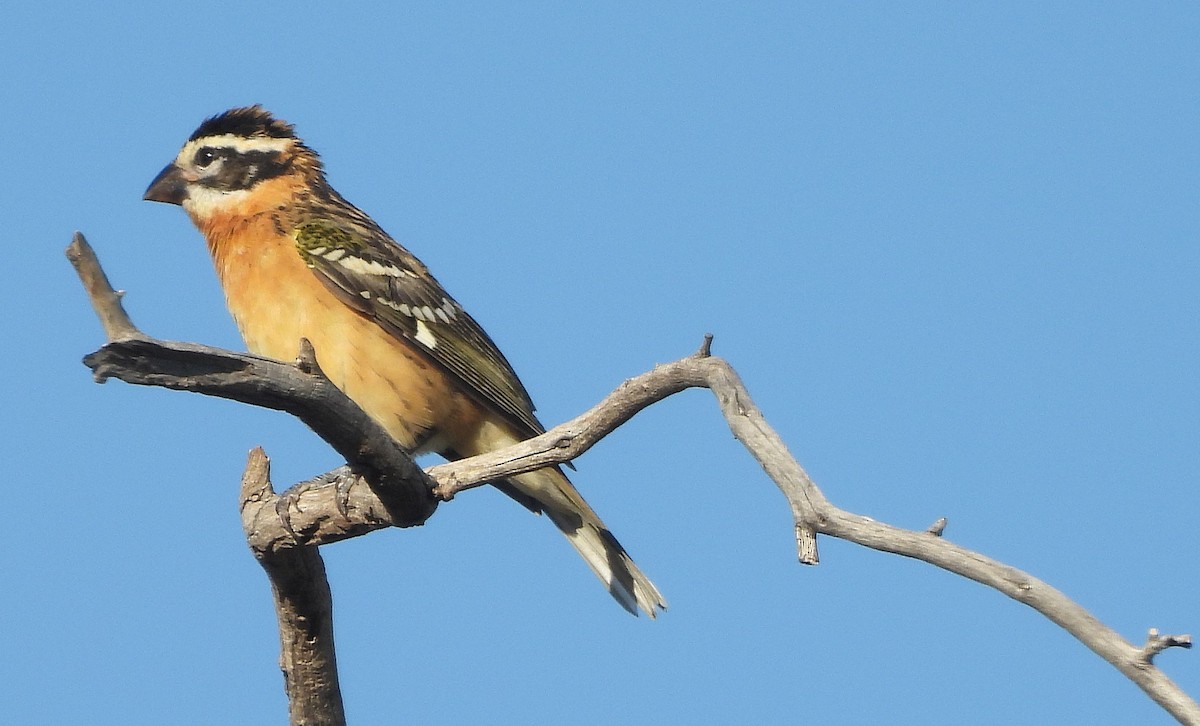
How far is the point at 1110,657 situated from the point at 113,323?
163 inches

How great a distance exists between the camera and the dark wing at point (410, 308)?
10.4 metres

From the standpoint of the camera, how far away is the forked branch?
213 inches

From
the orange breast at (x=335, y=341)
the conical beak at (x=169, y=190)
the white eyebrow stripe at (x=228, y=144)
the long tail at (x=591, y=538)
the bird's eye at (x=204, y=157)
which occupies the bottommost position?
the long tail at (x=591, y=538)

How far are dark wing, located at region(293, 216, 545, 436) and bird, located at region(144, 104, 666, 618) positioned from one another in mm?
10

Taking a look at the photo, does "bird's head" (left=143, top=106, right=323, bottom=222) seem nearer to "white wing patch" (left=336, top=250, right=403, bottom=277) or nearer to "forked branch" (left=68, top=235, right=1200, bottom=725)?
"white wing patch" (left=336, top=250, right=403, bottom=277)

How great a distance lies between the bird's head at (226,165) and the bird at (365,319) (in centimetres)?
1

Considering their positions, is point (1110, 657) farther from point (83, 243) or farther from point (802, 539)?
point (83, 243)

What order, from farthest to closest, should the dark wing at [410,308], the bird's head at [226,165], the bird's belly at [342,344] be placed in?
the bird's head at [226,165], the dark wing at [410,308], the bird's belly at [342,344]

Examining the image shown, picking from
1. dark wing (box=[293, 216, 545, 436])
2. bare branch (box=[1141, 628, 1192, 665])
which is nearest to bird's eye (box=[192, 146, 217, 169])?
dark wing (box=[293, 216, 545, 436])

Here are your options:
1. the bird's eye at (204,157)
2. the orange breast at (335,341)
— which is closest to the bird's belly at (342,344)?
the orange breast at (335,341)

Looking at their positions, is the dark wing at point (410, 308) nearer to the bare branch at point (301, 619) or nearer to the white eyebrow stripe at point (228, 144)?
the white eyebrow stripe at point (228, 144)

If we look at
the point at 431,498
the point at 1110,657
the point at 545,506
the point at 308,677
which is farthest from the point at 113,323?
the point at 545,506

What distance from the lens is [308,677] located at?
9.00 meters

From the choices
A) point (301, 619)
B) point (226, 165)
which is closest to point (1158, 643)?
point (301, 619)
